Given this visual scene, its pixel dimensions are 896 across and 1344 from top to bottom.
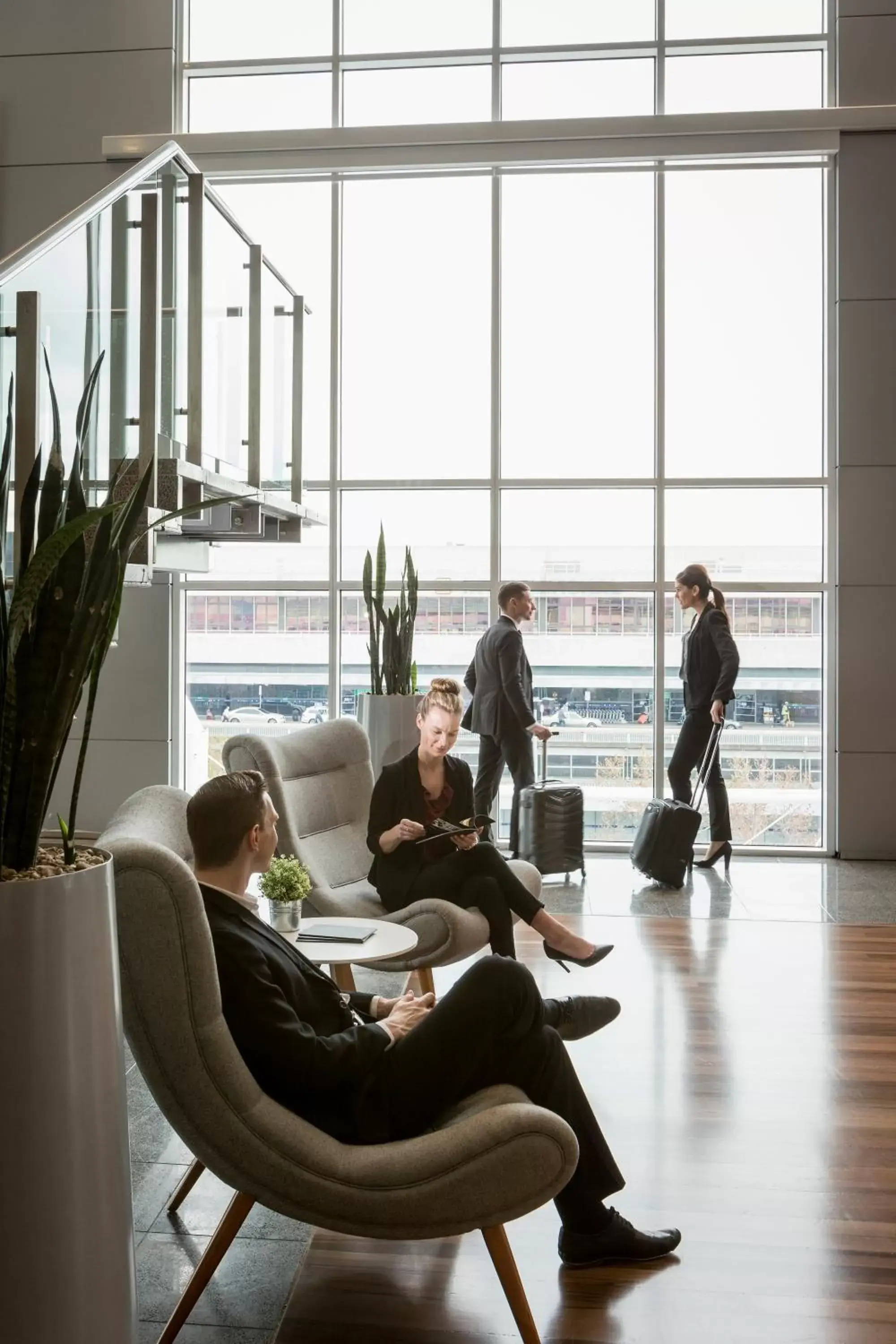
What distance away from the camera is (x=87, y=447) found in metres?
3.49

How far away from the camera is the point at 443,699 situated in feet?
13.4

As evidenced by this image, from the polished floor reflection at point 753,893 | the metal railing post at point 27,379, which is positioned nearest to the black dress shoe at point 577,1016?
the metal railing post at point 27,379

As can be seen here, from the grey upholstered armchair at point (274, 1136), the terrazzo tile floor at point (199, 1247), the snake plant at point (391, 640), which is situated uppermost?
the snake plant at point (391, 640)

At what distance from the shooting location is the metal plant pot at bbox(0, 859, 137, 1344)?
1.54m

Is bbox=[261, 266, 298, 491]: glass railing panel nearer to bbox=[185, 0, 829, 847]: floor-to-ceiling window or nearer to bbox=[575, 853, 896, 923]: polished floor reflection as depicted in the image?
bbox=[185, 0, 829, 847]: floor-to-ceiling window

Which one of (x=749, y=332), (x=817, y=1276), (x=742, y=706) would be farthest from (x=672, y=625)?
(x=817, y=1276)

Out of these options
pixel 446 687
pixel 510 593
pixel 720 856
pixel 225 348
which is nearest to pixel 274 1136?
pixel 446 687

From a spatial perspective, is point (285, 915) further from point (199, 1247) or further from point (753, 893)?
point (753, 893)

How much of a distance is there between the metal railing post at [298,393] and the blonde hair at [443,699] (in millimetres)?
1454

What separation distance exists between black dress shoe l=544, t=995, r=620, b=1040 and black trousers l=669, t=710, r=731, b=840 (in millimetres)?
3780

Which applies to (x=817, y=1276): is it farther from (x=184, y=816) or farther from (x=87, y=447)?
(x=87, y=447)

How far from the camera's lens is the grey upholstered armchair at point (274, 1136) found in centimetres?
199

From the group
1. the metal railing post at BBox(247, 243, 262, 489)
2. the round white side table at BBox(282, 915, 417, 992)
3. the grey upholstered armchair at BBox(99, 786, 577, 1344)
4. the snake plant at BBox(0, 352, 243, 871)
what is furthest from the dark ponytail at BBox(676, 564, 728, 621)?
the snake plant at BBox(0, 352, 243, 871)

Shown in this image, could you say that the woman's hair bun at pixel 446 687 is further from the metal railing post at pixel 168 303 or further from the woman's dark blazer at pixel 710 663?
the woman's dark blazer at pixel 710 663
